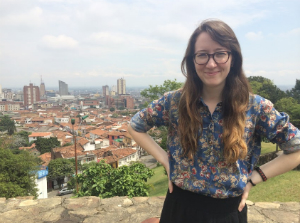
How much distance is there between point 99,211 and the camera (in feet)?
8.00

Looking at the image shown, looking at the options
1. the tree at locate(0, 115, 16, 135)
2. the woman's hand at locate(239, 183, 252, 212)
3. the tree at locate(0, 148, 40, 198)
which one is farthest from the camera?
the tree at locate(0, 115, 16, 135)

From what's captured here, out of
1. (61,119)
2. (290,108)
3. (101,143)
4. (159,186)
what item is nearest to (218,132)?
(159,186)

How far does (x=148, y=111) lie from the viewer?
3.68 ft

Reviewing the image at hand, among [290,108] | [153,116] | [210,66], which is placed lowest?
[290,108]

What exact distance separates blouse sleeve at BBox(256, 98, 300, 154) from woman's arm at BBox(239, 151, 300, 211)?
6 centimetres

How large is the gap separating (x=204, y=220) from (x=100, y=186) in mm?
2608

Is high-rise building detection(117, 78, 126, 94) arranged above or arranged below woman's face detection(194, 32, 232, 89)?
above

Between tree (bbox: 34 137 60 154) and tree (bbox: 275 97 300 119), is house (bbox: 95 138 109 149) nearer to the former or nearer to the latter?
tree (bbox: 34 137 60 154)

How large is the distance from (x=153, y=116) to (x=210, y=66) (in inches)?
13.7

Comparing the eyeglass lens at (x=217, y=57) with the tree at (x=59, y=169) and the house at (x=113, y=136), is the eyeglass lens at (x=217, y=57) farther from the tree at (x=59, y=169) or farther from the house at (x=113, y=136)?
the house at (x=113, y=136)

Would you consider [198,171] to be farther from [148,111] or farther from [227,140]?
[148,111]

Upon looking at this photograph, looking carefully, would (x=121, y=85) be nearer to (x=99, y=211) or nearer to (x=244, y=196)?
(x=99, y=211)

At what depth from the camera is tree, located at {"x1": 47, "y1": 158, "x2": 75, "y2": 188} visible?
1711 centimetres

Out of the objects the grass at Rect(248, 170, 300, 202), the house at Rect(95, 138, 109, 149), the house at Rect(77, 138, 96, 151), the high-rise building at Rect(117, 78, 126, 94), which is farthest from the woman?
the high-rise building at Rect(117, 78, 126, 94)
